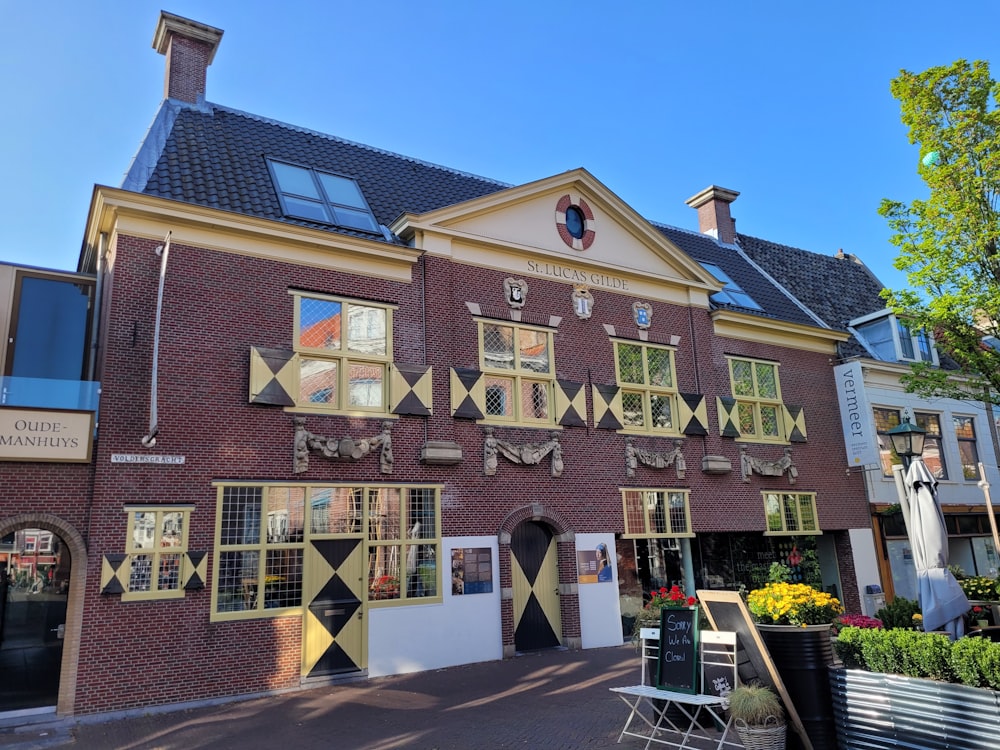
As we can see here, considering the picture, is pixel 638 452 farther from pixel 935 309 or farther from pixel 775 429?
pixel 935 309

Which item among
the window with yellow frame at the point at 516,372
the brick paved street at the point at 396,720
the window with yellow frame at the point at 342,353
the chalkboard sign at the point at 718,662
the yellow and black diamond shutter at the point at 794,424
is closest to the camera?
the chalkboard sign at the point at 718,662

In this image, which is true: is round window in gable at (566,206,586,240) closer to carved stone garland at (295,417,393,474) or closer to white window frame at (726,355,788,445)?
white window frame at (726,355,788,445)

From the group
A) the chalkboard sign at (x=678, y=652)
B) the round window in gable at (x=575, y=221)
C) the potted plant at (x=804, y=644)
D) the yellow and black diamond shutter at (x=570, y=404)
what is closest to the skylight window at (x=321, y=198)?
the round window in gable at (x=575, y=221)

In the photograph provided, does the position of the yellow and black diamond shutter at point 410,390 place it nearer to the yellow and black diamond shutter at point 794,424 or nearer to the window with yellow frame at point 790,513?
the window with yellow frame at point 790,513

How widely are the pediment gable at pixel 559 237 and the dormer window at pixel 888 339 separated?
278 inches

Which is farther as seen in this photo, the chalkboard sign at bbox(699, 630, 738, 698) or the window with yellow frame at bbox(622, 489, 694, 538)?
the window with yellow frame at bbox(622, 489, 694, 538)

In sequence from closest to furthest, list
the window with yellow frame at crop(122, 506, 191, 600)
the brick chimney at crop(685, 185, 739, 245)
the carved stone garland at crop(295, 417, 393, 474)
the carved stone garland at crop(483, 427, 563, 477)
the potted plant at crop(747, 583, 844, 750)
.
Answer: the potted plant at crop(747, 583, 844, 750) → the window with yellow frame at crop(122, 506, 191, 600) → the carved stone garland at crop(295, 417, 393, 474) → the carved stone garland at crop(483, 427, 563, 477) → the brick chimney at crop(685, 185, 739, 245)

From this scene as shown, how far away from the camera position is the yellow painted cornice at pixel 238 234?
1204 centimetres

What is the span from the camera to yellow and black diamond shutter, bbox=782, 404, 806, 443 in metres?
19.8

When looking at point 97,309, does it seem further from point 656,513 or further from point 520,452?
point 656,513

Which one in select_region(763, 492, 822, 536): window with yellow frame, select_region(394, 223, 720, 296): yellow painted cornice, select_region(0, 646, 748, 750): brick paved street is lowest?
select_region(0, 646, 748, 750): brick paved street

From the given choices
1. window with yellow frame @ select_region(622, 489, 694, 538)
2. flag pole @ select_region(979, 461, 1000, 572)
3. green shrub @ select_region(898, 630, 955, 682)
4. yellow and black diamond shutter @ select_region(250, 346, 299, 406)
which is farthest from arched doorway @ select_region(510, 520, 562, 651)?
flag pole @ select_region(979, 461, 1000, 572)

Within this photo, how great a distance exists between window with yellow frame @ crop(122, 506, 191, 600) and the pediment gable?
6989 millimetres

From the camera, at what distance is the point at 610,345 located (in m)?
17.2
